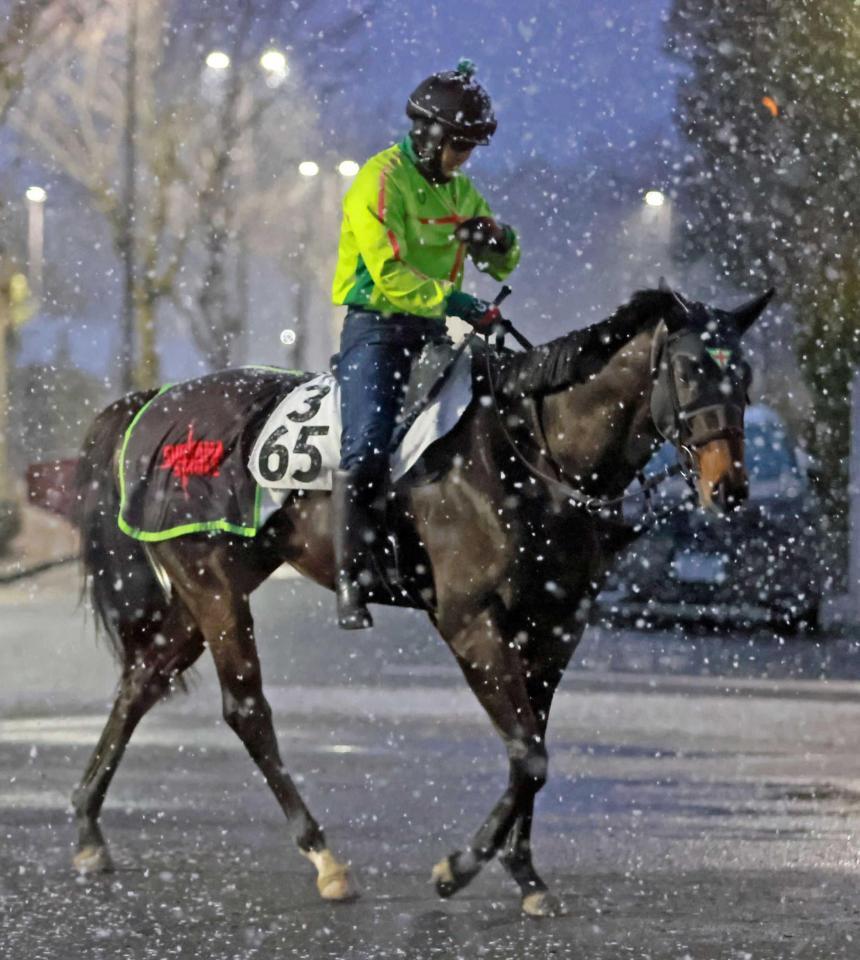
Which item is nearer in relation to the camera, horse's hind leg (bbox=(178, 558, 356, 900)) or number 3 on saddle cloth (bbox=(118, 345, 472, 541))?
number 3 on saddle cloth (bbox=(118, 345, 472, 541))

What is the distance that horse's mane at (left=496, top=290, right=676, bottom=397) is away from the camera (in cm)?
699

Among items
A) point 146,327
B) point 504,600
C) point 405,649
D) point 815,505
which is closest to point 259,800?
point 504,600

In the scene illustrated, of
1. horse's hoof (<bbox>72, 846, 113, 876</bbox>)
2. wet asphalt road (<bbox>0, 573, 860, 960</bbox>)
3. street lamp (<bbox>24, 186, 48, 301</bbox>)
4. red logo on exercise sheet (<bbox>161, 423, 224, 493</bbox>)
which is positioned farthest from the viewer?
street lamp (<bbox>24, 186, 48, 301</bbox>)

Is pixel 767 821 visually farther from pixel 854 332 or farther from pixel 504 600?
pixel 854 332

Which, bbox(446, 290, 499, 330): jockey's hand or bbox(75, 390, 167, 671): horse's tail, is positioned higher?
bbox(446, 290, 499, 330): jockey's hand

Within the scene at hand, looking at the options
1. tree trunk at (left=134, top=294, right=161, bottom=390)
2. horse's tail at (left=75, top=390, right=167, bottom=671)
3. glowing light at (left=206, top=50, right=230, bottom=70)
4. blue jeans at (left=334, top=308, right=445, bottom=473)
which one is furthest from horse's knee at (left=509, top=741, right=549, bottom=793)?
glowing light at (left=206, top=50, right=230, bottom=70)

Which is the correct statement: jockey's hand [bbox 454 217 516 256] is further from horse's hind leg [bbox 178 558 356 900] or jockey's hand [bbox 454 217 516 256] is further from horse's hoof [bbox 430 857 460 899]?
horse's hoof [bbox 430 857 460 899]

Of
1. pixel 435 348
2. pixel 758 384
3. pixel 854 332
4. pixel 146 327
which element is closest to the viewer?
pixel 435 348

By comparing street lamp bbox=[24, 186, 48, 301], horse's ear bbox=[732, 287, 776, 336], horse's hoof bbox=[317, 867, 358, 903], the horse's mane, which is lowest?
street lamp bbox=[24, 186, 48, 301]

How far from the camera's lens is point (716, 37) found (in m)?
30.8

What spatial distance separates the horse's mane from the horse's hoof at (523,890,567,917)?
1706mm

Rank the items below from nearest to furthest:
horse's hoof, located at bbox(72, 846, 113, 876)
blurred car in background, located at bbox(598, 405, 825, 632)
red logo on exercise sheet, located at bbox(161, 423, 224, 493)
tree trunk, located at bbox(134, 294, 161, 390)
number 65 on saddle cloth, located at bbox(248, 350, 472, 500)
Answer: number 65 on saddle cloth, located at bbox(248, 350, 472, 500) < horse's hoof, located at bbox(72, 846, 113, 876) < red logo on exercise sheet, located at bbox(161, 423, 224, 493) < blurred car in background, located at bbox(598, 405, 825, 632) < tree trunk, located at bbox(134, 294, 161, 390)

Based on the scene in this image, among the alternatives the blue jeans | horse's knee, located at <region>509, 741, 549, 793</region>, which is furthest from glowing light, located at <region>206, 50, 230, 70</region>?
horse's knee, located at <region>509, 741, 549, 793</region>

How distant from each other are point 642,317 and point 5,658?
10.7 meters
